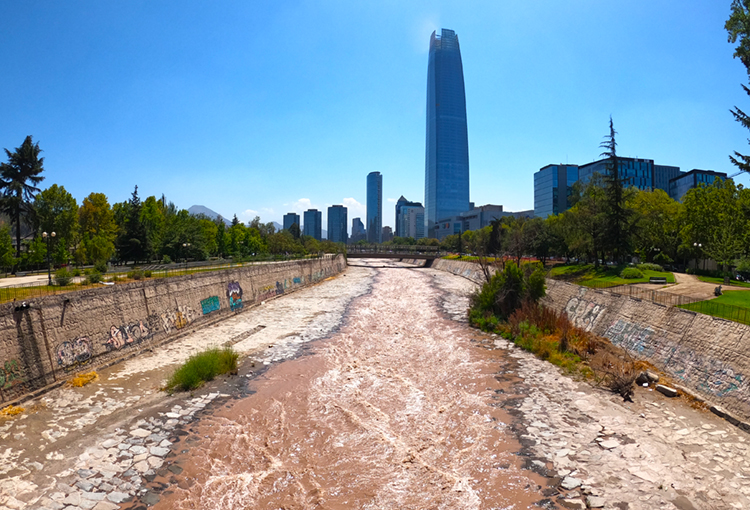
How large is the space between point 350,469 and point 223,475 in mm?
3281

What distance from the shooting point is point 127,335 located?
64.3ft

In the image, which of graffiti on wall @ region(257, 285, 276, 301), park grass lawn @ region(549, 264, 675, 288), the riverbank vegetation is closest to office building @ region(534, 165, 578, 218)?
park grass lawn @ region(549, 264, 675, 288)

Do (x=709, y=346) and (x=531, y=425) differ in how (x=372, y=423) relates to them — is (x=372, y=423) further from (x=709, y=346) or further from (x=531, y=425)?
(x=709, y=346)

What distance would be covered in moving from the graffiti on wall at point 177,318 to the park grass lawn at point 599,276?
1331 inches

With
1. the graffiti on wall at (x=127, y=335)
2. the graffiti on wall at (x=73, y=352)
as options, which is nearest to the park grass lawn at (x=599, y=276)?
the graffiti on wall at (x=127, y=335)

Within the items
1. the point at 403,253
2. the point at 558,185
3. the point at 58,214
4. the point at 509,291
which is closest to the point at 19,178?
the point at 58,214

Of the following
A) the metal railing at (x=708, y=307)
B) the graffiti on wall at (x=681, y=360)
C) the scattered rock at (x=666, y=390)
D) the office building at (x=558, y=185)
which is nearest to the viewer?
the graffiti on wall at (x=681, y=360)

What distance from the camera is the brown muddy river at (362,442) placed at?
9.27 m

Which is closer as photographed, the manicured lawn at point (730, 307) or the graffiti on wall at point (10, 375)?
the graffiti on wall at point (10, 375)

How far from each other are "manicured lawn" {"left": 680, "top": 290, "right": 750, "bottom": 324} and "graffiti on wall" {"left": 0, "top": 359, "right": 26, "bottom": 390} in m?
26.6

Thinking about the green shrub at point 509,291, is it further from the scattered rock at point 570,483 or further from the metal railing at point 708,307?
the scattered rock at point 570,483

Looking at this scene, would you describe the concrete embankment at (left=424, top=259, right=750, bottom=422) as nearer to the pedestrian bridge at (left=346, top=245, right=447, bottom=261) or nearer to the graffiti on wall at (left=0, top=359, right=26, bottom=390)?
the graffiti on wall at (left=0, top=359, right=26, bottom=390)

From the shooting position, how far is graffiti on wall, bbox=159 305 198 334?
23.1 meters

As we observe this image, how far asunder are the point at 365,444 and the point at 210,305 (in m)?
21.3
